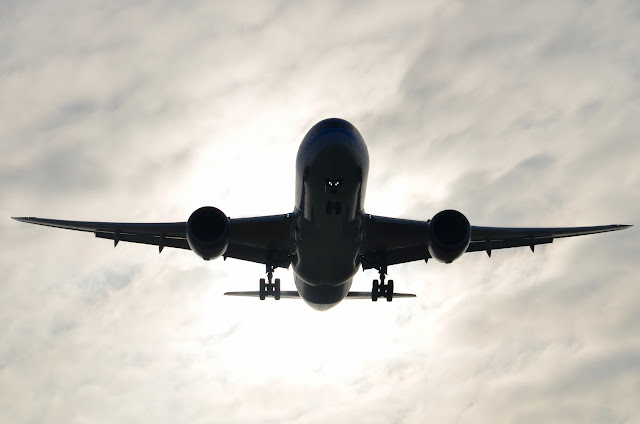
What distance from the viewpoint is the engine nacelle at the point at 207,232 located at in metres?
21.3

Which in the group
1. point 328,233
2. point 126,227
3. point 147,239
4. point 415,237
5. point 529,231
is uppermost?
point 147,239

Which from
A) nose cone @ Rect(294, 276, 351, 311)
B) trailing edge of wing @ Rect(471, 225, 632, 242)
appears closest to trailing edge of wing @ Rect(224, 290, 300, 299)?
nose cone @ Rect(294, 276, 351, 311)

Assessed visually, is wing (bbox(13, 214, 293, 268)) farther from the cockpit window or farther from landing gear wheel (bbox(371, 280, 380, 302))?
the cockpit window

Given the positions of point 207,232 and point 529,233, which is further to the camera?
point 529,233

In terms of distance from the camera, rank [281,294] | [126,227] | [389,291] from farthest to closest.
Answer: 1. [281,294]
2. [389,291]
3. [126,227]

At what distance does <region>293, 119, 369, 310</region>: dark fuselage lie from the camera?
19125 millimetres

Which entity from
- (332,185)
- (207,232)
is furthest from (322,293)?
(332,185)

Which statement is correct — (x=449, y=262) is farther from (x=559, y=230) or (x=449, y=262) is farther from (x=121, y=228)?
(x=121, y=228)

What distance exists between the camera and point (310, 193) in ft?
65.6

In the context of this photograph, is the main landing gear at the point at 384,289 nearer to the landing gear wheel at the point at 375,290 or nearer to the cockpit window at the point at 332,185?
the landing gear wheel at the point at 375,290

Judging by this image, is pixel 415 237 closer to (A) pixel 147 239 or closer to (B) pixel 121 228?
(A) pixel 147 239

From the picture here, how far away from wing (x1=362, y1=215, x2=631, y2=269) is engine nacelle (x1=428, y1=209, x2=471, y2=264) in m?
2.15

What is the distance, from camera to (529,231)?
1006 inches

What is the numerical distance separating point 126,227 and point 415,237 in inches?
433
